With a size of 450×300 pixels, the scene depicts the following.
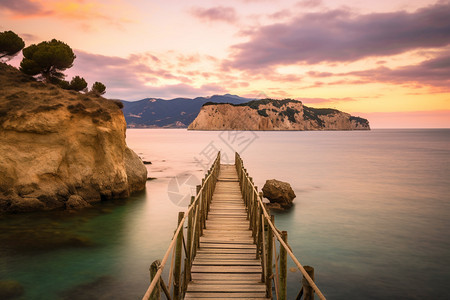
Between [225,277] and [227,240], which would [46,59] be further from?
[225,277]

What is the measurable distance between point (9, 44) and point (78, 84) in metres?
7.52

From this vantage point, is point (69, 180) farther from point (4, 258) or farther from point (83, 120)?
point (4, 258)

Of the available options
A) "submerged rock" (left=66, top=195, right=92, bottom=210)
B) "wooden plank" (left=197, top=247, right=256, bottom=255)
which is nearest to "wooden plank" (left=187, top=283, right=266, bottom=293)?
"wooden plank" (left=197, top=247, right=256, bottom=255)

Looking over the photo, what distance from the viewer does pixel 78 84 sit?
29.2 m

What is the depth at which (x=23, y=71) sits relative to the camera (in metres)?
26.7

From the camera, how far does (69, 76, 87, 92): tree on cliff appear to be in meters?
29.0

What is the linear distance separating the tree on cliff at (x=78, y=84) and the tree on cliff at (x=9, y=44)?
6567 mm

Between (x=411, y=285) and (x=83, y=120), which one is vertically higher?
(x=83, y=120)

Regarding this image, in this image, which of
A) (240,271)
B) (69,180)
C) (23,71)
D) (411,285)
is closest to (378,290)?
(411,285)

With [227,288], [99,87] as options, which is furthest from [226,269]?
[99,87]

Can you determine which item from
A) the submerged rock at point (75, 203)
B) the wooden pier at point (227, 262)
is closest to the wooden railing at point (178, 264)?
the wooden pier at point (227, 262)

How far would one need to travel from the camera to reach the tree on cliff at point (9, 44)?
27969 millimetres

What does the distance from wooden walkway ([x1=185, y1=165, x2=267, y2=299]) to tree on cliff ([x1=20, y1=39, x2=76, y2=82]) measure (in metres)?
23.1

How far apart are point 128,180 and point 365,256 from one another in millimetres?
19697
